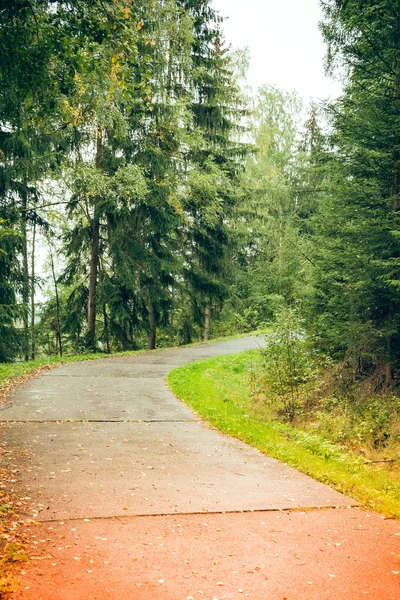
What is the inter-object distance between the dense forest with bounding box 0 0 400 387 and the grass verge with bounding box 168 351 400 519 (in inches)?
88.9

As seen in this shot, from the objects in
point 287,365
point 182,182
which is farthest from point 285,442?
point 182,182

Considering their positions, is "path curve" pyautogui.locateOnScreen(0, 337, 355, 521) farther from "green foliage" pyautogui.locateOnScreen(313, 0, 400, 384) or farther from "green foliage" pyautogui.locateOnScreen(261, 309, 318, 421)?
"green foliage" pyautogui.locateOnScreen(313, 0, 400, 384)

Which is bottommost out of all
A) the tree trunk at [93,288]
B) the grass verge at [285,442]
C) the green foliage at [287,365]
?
the grass verge at [285,442]

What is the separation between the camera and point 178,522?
4.70 meters

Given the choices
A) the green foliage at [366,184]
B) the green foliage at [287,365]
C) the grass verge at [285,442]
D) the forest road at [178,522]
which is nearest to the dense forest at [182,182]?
the green foliage at [366,184]

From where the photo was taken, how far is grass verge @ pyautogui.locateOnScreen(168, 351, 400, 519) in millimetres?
5922

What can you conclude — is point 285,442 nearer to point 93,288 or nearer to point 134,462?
point 134,462

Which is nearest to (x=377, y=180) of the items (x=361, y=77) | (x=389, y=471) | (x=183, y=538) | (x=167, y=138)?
(x=361, y=77)

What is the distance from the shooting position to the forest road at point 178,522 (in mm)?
3650

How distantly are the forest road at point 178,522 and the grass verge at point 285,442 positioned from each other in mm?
275

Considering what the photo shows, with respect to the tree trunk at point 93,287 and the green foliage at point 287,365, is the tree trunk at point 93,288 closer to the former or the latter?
the tree trunk at point 93,287

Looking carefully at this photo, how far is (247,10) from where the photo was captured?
32.6 ft

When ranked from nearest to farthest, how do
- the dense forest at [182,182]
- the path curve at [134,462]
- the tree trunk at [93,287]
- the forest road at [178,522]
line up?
1. the forest road at [178,522]
2. the path curve at [134,462]
3. the dense forest at [182,182]
4. the tree trunk at [93,287]

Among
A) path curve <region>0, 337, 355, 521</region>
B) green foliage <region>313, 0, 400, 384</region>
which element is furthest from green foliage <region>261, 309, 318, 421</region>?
path curve <region>0, 337, 355, 521</region>
